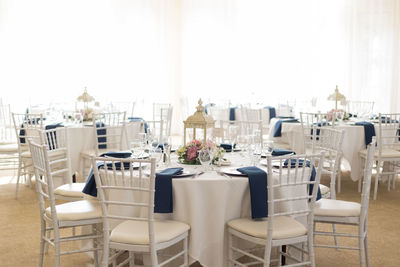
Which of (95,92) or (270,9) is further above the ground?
(270,9)

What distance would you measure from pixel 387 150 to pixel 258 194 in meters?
3.68

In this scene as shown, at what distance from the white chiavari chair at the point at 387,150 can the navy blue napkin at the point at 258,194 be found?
307 cm

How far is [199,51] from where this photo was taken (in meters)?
11.1

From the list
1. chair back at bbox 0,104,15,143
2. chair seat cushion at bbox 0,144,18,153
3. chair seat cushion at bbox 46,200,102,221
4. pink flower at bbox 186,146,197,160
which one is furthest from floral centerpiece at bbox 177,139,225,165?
chair back at bbox 0,104,15,143

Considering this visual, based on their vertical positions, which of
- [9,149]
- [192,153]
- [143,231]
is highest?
[192,153]

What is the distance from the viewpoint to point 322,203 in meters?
3.78

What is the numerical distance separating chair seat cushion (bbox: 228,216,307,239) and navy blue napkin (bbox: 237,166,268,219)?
68mm

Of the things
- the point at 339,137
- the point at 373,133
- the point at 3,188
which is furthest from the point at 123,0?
the point at 339,137

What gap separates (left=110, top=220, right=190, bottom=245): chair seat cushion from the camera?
10.0ft

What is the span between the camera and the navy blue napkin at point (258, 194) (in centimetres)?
333

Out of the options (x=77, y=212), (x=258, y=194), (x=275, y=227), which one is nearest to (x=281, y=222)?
(x=275, y=227)

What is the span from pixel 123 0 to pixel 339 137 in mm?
7493

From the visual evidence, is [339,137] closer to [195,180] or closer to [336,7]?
[195,180]

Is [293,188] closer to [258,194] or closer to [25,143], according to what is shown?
[258,194]
